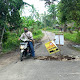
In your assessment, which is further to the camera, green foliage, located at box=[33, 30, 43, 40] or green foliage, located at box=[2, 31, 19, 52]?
green foliage, located at box=[33, 30, 43, 40]

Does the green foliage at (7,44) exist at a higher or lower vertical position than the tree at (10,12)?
lower

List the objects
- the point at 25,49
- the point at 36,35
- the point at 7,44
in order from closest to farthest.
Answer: the point at 25,49
the point at 7,44
the point at 36,35

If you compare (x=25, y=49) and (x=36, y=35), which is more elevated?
(x=36, y=35)

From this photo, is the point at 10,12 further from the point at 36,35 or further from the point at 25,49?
the point at 36,35

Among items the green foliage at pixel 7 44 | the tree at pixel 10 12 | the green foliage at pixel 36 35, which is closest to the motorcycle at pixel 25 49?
the tree at pixel 10 12

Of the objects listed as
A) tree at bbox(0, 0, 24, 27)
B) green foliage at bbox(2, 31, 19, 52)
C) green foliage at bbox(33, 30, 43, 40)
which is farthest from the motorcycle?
green foliage at bbox(33, 30, 43, 40)

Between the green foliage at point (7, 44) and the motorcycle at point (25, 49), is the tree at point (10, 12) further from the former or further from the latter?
the motorcycle at point (25, 49)

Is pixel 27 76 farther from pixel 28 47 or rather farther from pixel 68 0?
pixel 68 0

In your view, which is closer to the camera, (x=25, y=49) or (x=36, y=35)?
(x=25, y=49)

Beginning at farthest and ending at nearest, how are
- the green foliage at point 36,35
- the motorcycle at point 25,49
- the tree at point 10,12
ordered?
1. the green foliage at point 36,35
2. the tree at point 10,12
3. the motorcycle at point 25,49

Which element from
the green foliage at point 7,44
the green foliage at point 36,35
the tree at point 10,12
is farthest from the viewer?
the green foliage at point 36,35

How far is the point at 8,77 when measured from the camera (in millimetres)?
3732

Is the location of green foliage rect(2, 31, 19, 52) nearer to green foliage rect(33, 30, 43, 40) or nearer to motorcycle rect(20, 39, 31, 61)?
motorcycle rect(20, 39, 31, 61)

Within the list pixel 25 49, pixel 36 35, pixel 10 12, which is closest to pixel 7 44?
pixel 10 12
